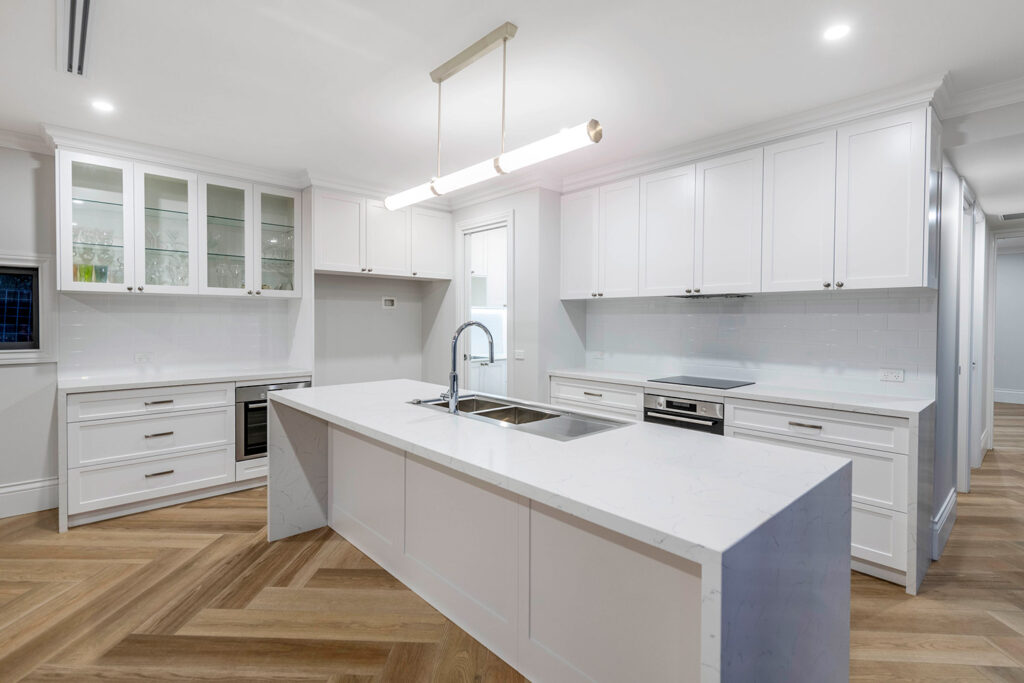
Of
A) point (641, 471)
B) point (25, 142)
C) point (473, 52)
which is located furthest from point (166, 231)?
point (641, 471)

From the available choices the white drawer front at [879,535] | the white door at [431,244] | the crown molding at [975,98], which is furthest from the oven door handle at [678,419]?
the white door at [431,244]

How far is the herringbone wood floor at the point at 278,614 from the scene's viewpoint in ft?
6.35

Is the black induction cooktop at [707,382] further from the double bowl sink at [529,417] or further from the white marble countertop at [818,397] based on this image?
the double bowl sink at [529,417]

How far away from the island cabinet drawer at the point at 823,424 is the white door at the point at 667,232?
3.12 ft

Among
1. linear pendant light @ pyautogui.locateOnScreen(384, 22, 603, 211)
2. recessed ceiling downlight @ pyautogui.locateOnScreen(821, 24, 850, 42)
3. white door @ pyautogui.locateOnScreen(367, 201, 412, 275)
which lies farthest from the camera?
white door @ pyautogui.locateOnScreen(367, 201, 412, 275)

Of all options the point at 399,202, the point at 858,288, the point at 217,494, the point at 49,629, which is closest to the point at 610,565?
the point at 399,202

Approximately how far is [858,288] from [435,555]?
2585 mm

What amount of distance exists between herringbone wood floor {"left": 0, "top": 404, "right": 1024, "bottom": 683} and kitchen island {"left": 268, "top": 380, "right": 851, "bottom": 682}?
0.89ft

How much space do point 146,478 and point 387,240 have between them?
255 cm

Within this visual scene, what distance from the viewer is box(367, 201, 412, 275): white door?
14.8 ft

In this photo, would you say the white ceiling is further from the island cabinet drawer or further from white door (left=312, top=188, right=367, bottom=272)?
the island cabinet drawer

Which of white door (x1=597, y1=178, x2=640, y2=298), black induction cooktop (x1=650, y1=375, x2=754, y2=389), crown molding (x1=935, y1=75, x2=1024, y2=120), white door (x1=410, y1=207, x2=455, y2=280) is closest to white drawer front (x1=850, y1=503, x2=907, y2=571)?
black induction cooktop (x1=650, y1=375, x2=754, y2=389)

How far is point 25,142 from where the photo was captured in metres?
3.31

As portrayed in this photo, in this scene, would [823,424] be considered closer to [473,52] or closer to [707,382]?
[707,382]
